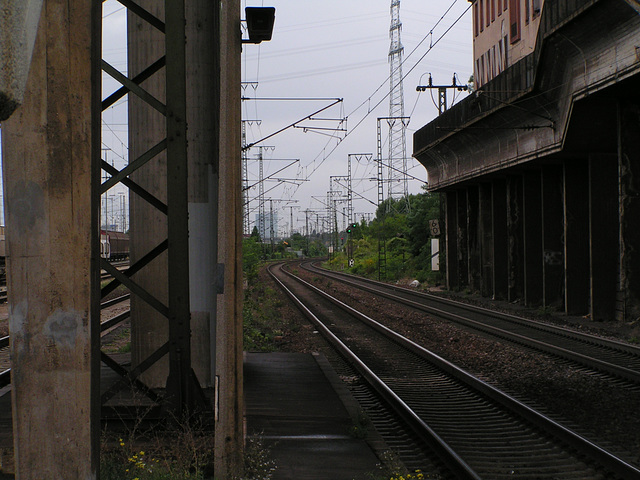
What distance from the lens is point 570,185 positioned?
18.8 metres

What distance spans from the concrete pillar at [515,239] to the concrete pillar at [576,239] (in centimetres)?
441

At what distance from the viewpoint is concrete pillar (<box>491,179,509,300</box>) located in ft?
80.4

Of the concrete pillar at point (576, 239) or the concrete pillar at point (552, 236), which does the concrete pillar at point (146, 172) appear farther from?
the concrete pillar at point (552, 236)

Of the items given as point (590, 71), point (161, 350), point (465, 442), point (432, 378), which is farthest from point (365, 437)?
point (590, 71)

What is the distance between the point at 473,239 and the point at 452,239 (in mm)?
2485

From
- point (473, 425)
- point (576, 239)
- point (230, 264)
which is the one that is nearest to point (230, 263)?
point (230, 264)

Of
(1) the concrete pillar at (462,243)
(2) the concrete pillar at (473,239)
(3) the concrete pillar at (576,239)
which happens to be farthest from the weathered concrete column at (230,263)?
(1) the concrete pillar at (462,243)

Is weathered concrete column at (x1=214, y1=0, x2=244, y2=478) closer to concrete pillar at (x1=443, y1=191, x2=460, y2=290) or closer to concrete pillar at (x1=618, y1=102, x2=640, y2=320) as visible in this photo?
concrete pillar at (x1=618, y1=102, x2=640, y2=320)

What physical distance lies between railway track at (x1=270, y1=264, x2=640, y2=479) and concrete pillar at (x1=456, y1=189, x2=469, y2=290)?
1671 centimetres

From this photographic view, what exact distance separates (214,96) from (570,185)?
14.0m

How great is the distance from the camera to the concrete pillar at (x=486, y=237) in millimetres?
Answer: 25672

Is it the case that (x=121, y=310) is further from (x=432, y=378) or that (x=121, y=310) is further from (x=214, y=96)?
(x=214, y=96)

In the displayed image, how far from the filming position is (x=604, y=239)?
17.0 meters

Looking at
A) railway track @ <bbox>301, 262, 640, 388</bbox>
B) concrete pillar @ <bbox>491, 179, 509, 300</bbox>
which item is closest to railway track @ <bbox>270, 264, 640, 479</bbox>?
railway track @ <bbox>301, 262, 640, 388</bbox>
